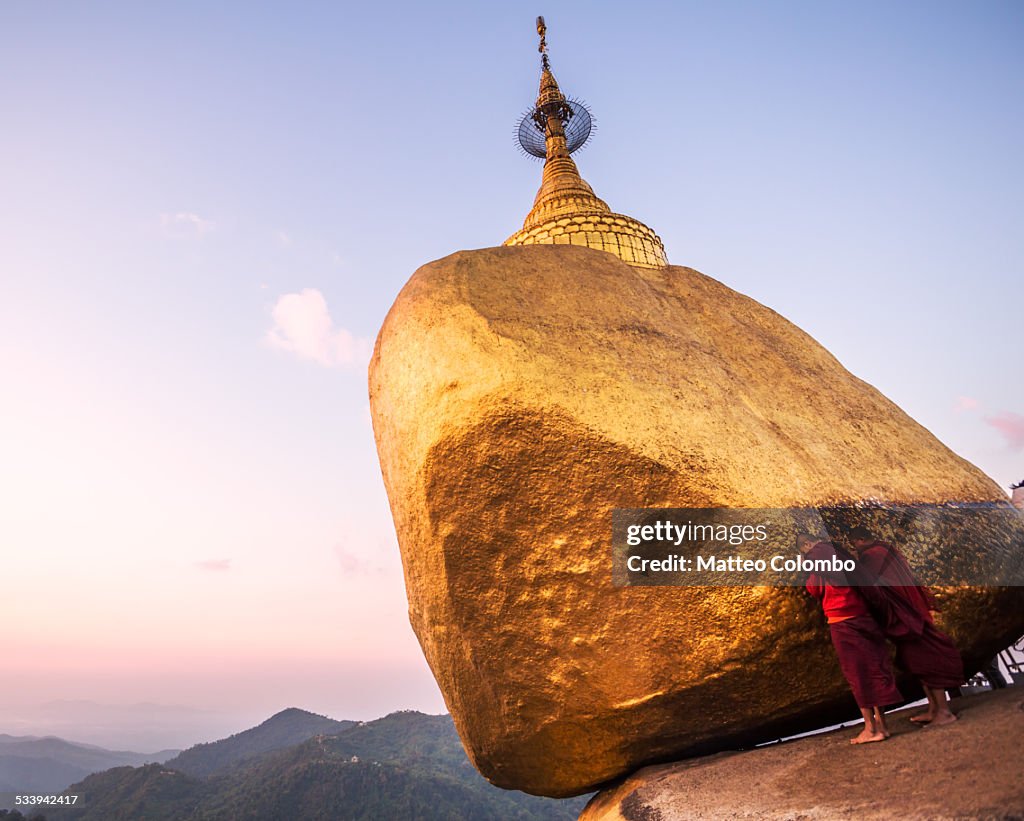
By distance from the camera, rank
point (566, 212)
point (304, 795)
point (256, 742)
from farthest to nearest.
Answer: point (256, 742)
point (304, 795)
point (566, 212)

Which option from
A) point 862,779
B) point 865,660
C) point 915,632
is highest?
point 915,632

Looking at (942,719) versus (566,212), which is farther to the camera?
(566,212)

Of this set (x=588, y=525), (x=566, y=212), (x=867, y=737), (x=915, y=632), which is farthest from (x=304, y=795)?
(x=915, y=632)

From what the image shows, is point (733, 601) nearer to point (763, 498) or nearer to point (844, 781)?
point (763, 498)

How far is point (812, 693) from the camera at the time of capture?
4648mm

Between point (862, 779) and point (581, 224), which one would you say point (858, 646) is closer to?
point (862, 779)

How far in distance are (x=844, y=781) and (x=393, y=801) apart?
4932 centimetres

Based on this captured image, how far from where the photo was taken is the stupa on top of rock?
4535mm

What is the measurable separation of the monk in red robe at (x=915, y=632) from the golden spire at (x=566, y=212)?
5.73 metres

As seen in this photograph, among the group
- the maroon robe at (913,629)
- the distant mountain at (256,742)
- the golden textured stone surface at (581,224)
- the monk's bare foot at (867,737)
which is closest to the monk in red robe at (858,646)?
the monk's bare foot at (867,737)

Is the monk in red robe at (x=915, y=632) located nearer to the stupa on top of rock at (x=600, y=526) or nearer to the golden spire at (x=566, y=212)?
the stupa on top of rock at (x=600, y=526)

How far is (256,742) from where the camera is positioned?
86250 millimetres

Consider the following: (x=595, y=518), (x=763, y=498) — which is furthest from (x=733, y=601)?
(x=595, y=518)

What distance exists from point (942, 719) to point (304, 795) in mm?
48593
